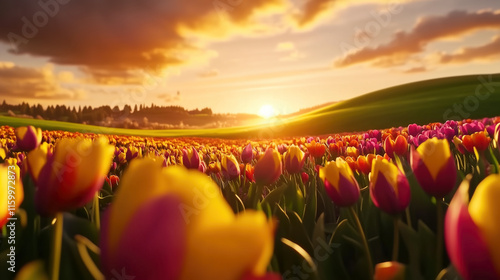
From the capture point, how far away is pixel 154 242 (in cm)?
57

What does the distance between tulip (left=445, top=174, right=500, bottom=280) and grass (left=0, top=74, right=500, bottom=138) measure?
25.1 metres

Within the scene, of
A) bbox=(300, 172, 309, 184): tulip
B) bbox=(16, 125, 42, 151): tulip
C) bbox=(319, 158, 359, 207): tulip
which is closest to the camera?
bbox=(319, 158, 359, 207): tulip

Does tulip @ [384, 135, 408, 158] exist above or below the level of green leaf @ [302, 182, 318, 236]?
above

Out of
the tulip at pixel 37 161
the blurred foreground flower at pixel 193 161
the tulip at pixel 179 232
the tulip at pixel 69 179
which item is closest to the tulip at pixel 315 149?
the blurred foreground flower at pixel 193 161

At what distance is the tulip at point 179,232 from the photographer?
53 centimetres

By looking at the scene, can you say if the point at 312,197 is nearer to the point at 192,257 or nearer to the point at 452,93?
the point at 192,257

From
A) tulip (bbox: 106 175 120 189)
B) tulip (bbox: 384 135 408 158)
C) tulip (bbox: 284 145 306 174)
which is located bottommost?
tulip (bbox: 106 175 120 189)

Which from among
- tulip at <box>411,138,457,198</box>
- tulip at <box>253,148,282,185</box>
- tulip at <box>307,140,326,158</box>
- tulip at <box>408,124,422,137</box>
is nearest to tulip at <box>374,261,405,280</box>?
tulip at <box>411,138,457,198</box>

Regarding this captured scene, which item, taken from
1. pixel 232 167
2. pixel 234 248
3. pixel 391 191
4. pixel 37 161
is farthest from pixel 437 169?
pixel 232 167

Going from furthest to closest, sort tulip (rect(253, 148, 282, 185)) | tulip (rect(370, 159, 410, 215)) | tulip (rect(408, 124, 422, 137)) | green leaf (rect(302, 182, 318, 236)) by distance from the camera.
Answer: tulip (rect(408, 124, 422, 137)) < tulip (rect(253, 148, 282, 185)) < green leaf (rect(302, 182, 318, 236)) < tulip (rect(370, 159, 410, 215))

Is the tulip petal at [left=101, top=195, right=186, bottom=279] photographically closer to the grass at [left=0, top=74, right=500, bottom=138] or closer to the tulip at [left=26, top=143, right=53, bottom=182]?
the tulip at [left=26, top=143, right=53, bottom=182]

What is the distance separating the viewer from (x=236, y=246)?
0.53 metres

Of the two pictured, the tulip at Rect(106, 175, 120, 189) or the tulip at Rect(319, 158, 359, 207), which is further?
the tulip at Rect(106, 175, 120, 189)

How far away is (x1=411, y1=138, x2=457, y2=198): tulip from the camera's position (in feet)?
5.00
